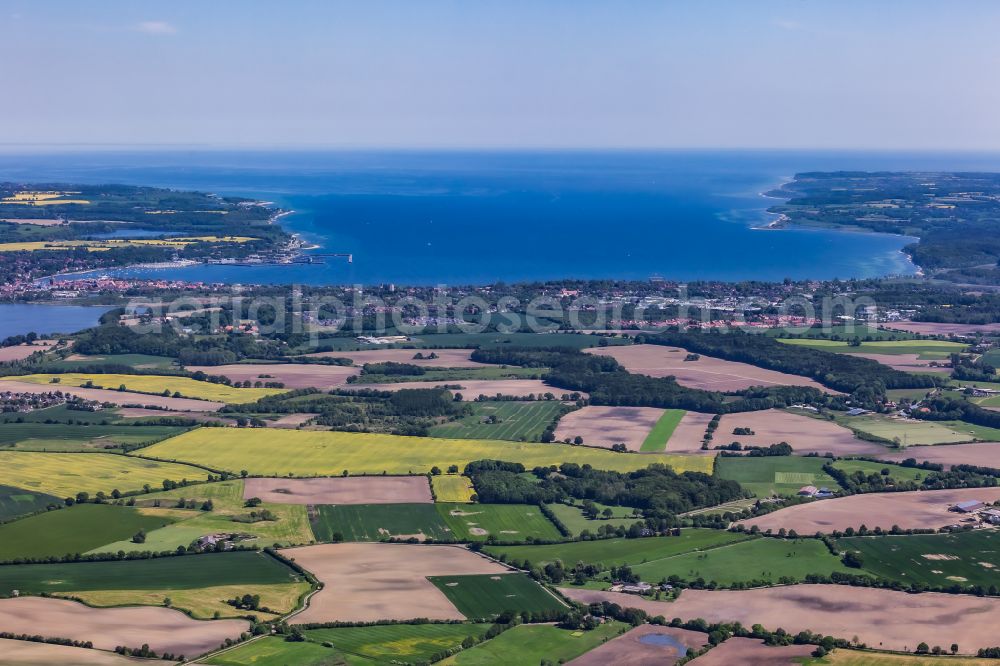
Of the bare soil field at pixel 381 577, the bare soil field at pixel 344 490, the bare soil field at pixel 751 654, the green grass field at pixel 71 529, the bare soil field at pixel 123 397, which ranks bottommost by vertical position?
the bare soil field at pixel 381 577

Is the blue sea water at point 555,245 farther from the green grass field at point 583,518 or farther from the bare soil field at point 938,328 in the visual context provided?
the green grass field at point 583,518

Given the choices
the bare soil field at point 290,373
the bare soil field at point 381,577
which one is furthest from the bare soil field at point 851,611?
the bare soil field at point 290,373

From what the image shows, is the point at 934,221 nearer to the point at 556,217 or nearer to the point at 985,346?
the point at 556,217

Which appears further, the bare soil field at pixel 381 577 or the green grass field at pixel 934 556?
the green grass field at pixel 934 556

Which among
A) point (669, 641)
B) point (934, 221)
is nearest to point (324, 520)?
point (669, 641)

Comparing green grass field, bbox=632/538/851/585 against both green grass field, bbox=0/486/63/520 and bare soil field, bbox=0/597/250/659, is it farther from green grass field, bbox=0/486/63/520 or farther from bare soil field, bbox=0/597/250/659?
green grass field, bbox=0/486/63/520

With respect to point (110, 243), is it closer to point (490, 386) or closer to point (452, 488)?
point (490, 386)

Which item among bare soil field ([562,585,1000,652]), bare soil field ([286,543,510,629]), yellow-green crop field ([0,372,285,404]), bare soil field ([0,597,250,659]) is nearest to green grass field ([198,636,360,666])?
bare soil field ([0,597,250,659])
